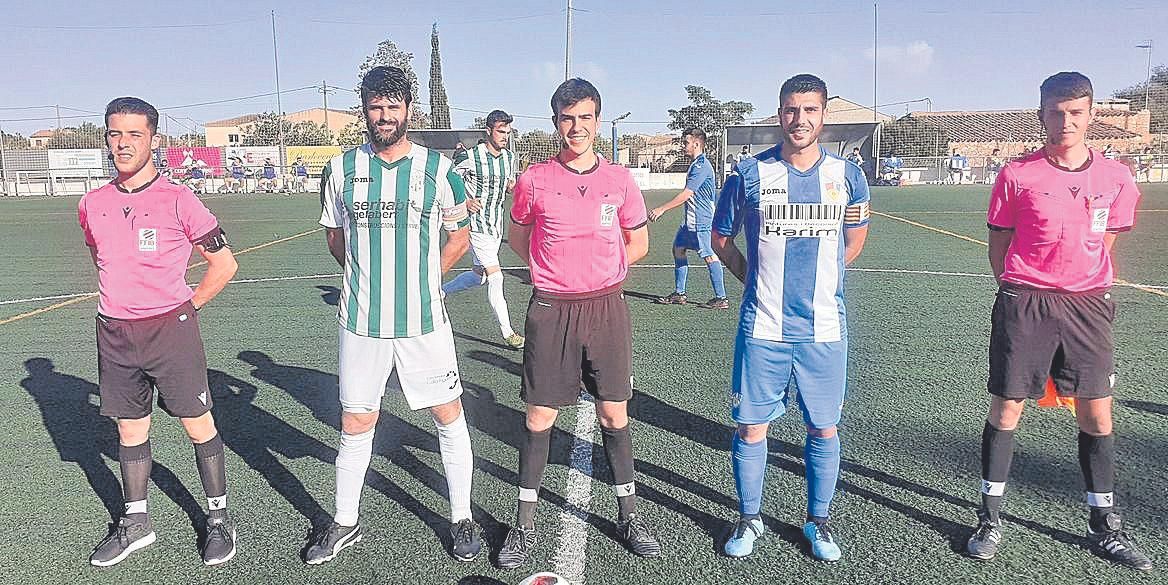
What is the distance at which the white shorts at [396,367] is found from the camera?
3.43 meters

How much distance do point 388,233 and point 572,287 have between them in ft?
2.61

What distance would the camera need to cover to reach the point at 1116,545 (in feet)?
11.3

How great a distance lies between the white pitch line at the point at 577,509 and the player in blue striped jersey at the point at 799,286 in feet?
2.23

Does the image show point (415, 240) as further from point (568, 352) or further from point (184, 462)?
point (184, 462)

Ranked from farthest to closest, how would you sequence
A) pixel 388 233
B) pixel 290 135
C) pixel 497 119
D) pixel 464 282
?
pixel 290 135
pixel 464 282
pixel 497 119
pixel 388 233

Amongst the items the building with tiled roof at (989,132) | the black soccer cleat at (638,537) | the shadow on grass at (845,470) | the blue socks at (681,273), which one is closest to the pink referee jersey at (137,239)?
the black soccer cleat at (638,537)

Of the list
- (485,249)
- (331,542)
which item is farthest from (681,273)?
(331,542)

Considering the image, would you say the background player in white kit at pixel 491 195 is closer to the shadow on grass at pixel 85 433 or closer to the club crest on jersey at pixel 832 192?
the shadow on grass at pixel 85 433

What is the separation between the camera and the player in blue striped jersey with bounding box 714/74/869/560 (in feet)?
11.0

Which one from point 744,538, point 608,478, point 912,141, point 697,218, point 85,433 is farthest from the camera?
point 912,141

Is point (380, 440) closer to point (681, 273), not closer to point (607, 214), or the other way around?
point (607, 214)

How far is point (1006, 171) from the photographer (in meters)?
3.57

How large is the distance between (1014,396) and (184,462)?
437cm

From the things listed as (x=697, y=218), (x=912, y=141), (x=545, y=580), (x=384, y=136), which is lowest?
(x=545, y=580)
